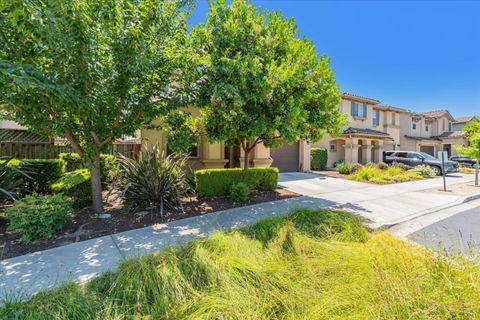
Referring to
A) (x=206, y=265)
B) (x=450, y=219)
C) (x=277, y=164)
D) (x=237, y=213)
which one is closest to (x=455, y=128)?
(x=277, y=164)

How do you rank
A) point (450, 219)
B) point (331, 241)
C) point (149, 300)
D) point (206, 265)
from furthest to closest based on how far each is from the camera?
point (450, 219) < point (331, 241) < point (206, 265) < point (149, 300)

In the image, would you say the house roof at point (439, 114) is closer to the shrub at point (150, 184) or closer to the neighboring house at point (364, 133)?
the neighboring house at point (364, 133)

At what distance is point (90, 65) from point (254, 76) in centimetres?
389

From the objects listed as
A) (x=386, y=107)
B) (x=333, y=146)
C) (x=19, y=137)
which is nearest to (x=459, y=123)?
(x=386, y=107)

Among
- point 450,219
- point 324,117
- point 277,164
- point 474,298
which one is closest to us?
point 474,298

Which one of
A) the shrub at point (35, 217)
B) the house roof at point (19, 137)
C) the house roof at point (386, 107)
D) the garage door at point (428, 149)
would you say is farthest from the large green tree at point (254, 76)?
the garage door at point (428, 149)

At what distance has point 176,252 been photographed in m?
3.83

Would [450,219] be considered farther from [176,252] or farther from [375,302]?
[176,252]

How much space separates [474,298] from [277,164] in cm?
1396

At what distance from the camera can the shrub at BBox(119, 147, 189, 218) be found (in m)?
6.57

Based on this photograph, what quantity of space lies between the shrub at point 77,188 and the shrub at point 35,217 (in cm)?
191

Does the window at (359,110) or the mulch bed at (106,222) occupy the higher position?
the window at (359,110)

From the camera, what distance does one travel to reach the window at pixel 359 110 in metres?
22.4

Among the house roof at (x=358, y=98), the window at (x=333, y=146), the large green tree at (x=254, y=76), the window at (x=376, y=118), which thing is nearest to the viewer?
the large green tree at (x=254, y=76)
